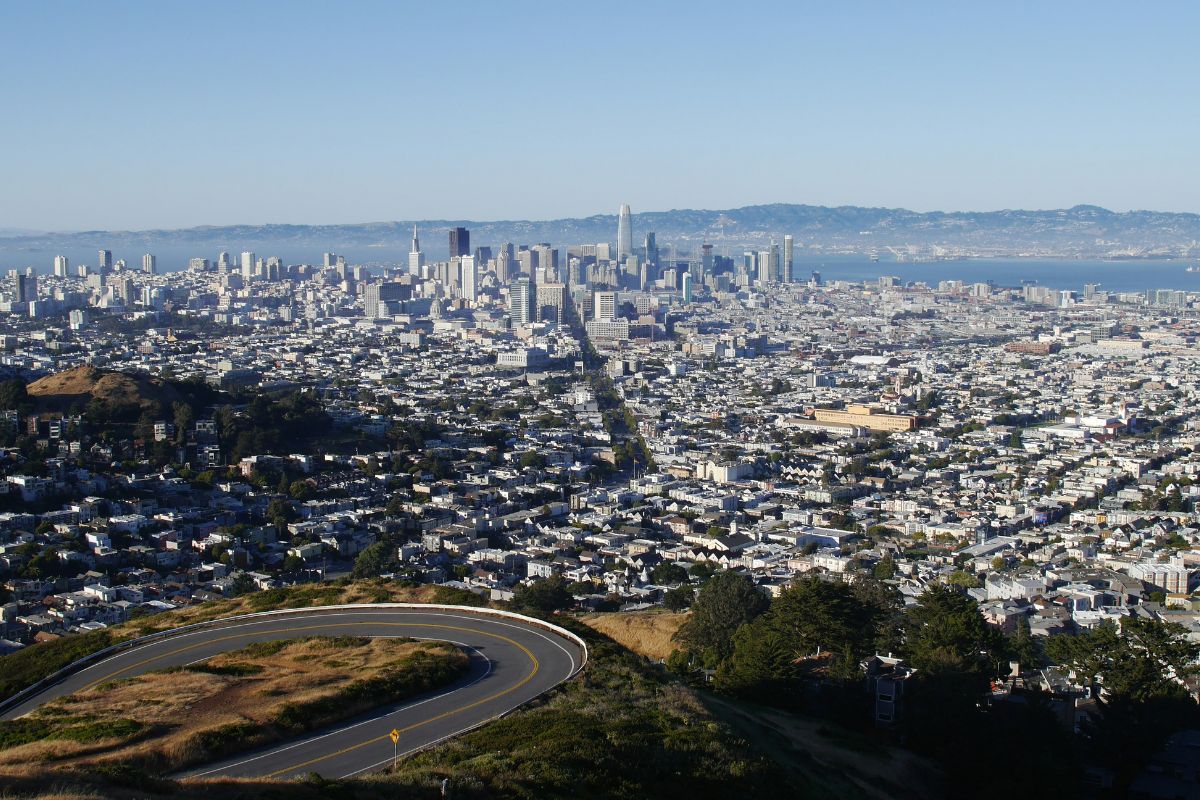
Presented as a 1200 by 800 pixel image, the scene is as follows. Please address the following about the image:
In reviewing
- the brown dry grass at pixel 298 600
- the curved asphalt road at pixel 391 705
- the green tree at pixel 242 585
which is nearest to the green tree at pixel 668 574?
the green tree at pixel 242 585

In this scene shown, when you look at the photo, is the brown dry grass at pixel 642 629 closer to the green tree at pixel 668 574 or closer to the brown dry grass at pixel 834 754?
the brown dry grass at pixel 834 754

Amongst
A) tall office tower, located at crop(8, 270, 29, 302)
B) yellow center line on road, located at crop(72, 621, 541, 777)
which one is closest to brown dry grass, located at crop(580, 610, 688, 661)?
yellow center line on road, located at crop(72, 621, 541, 777)

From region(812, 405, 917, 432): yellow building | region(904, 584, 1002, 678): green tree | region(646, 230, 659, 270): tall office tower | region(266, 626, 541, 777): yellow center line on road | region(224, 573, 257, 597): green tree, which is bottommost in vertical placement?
region(224, 573, 257, 597): green tree

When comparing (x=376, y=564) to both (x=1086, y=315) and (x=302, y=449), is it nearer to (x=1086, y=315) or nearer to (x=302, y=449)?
(x=302, y=449)

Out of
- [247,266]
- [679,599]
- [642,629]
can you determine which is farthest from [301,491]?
[247,266]

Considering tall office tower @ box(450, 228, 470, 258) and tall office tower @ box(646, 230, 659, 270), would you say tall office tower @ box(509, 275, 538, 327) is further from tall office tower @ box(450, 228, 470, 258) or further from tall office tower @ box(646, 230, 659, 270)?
tall office tower @ box(646, 230, 659, 270)

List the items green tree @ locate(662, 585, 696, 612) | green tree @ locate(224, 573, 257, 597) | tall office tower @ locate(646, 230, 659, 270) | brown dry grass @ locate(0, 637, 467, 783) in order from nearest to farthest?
brown dry grass @ locate(0, 637, 467, 783), green tree @ locate(662, 585, 696, 612), green tree @ locate(224, 573, 257, 597), tall office tower @ locate(646, 230, 659, 270)

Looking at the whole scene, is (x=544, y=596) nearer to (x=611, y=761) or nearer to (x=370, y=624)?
(x=370, y=624)

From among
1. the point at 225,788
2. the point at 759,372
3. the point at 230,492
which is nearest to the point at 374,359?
the point at 759,372
